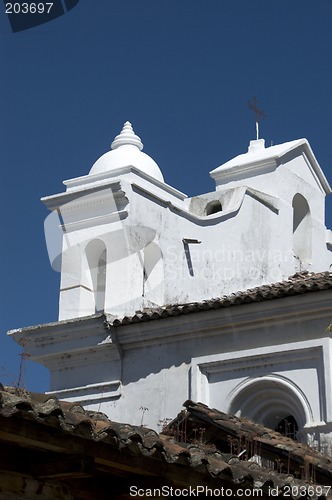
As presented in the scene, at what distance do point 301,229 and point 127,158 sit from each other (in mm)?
3387

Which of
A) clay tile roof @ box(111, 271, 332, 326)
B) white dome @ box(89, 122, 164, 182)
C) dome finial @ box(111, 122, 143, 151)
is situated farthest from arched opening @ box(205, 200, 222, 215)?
clay tile roof @ box(111, 271, 332, 326)

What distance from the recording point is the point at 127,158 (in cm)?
1641

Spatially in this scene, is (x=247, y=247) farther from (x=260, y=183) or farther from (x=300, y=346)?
(x=300, y=346)

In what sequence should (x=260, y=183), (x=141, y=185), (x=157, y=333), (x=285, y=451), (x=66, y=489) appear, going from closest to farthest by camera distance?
1. (x=66, y=489)
2. (x=285, y=451)
3. (x=157, y=333)
4. (x=141, y=185)
5. (x=260, y=183)

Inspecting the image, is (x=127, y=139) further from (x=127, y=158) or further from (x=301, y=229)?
(x=301, y=229)

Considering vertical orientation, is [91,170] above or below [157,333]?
above

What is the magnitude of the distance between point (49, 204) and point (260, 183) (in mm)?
3452

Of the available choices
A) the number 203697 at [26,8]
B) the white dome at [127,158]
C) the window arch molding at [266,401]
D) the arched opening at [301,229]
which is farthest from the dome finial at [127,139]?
the number 203697 at [26,8]

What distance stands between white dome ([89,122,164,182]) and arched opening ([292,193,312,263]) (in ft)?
8.59

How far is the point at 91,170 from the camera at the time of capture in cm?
1658

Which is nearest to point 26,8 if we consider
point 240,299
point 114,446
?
point 114,446

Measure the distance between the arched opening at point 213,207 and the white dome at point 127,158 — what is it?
90cm

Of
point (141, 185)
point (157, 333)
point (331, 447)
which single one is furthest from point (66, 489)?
point (141, 185)

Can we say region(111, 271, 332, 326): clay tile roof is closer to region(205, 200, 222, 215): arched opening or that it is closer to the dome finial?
region(205, 200, 222, 215): arched opening
